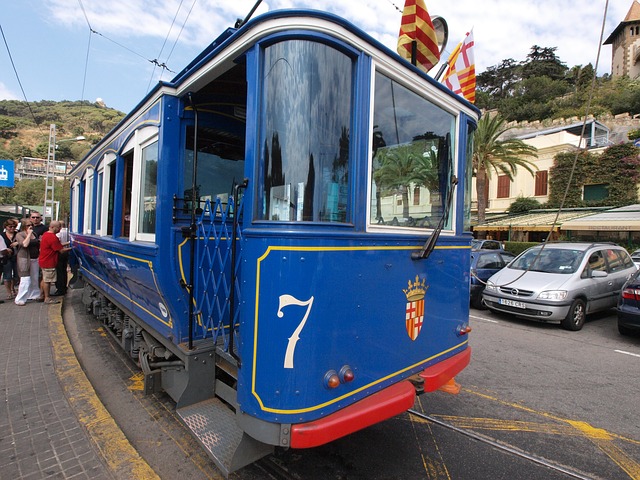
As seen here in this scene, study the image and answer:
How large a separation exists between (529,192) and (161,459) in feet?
109

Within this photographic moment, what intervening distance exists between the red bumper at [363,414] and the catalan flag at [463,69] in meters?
3.57

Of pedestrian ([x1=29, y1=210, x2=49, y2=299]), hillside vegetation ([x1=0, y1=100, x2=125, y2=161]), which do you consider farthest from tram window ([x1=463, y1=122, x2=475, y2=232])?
hillside vegetation ([x1=0, y1=100, x2=125, y2=161])

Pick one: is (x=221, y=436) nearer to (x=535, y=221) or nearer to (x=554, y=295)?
(x=554, y=295)

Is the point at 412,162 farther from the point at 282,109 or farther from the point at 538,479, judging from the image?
the point at 538,479

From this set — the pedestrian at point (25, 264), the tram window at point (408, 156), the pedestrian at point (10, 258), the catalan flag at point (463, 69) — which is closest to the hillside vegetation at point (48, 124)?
the pedestrian at point (10, 258)

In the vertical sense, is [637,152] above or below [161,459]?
above

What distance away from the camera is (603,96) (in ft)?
162

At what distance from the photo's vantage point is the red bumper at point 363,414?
1973mm

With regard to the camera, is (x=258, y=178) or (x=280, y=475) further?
(x=280, y=475)

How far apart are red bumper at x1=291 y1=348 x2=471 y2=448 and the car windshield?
613cm

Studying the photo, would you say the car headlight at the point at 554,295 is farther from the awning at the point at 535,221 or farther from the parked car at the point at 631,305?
the awning at the point at 535,221

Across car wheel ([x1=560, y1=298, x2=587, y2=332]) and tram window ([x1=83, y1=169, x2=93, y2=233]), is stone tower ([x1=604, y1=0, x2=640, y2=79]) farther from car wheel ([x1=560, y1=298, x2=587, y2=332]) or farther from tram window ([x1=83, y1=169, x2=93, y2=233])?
tram window ([x1=83, y1=169, x2=93, y2=233])

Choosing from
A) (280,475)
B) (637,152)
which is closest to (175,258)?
(280,475)

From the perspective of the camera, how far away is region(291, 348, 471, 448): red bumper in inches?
77.7
